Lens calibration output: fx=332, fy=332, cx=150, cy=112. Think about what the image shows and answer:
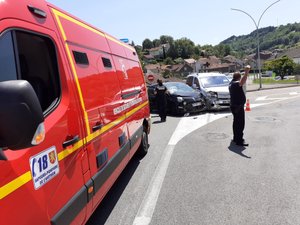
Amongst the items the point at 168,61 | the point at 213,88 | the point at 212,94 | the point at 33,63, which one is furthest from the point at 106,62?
the point at 168,61

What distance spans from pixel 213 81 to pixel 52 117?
14.6 metres

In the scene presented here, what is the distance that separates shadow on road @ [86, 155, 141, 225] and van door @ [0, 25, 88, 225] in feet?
3.72

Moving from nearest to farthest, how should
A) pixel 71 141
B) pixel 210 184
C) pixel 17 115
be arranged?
pixel 17 115, pixel 71 141, pixel 210 184

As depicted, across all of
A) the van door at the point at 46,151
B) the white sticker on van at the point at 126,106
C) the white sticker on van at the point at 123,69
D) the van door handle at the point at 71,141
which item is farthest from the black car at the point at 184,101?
the van door handle at the point at 71,141

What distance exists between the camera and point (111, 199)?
4848 millimetres

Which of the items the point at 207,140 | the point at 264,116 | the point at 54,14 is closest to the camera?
the point at 54,14

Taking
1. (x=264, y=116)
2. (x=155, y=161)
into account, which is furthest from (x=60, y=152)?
(x=264, y=116)

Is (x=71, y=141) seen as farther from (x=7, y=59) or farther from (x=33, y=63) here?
(x=7, y=59)

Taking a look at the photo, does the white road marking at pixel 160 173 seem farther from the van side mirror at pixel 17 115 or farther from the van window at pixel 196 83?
the van window at pixel 196 83

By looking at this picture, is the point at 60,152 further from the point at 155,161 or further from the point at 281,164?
the point at 281,164

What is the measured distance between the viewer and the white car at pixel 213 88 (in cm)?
1486

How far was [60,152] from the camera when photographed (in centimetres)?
265

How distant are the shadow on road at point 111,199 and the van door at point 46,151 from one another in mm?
1132

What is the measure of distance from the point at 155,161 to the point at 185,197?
7.07 feet
